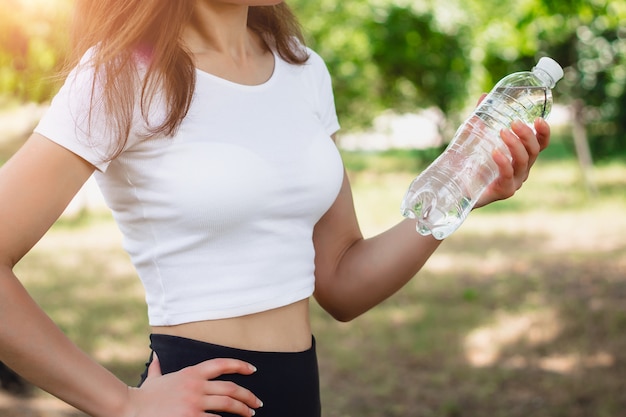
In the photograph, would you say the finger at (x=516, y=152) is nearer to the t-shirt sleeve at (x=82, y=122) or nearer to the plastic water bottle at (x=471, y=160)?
the plastic water bottle at (x=471, y=160)

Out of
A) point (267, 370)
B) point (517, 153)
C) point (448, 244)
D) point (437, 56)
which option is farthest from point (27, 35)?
point (437, 56)

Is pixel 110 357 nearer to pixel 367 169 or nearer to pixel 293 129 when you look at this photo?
pixel 293 129

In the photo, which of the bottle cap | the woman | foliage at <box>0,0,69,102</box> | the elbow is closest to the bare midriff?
the woman

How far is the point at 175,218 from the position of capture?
1563 millimetres

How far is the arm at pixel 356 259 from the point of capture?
1.90 meters

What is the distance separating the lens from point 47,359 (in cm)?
145

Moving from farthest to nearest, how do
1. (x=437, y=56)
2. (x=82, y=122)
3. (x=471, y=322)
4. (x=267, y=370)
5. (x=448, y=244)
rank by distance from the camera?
(x=437, y=56)
(x=448, y=244)
(x=471, y=322)
(x=267, y=370)
(x=82, y=122)

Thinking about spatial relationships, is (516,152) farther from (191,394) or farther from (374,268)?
(191,394)

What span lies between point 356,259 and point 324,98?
1.27ft

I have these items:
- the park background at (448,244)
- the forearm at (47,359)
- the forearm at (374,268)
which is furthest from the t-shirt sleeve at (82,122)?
the forearm at (374,268)

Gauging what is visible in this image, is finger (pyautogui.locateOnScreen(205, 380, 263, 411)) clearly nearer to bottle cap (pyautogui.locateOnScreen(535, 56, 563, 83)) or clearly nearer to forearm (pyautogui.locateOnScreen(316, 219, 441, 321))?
forearm (pyautogui.locateOnScreen(316, 219, 441, 321))

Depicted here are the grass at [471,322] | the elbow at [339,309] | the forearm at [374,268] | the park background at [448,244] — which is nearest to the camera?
the forearm at [374,268]

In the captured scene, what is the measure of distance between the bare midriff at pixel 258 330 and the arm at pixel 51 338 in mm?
88

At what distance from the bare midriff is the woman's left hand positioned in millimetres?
491
